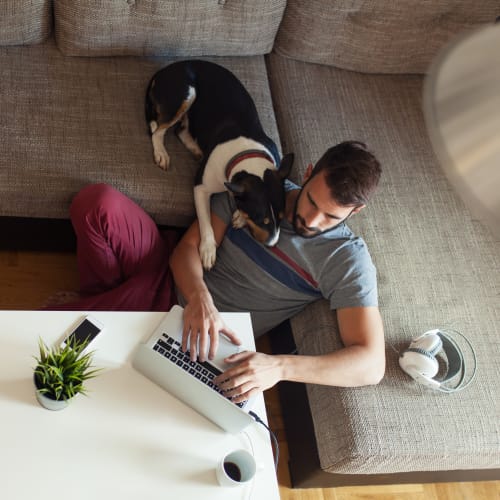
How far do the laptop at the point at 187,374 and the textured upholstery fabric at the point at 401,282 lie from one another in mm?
389

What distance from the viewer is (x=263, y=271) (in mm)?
1617

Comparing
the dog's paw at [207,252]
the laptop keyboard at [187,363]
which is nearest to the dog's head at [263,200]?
the dog's paw at [207,252]

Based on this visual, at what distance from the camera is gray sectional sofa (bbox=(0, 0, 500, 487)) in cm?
155

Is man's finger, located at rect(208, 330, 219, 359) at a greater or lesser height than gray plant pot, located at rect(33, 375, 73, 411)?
greater

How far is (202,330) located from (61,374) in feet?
1.07

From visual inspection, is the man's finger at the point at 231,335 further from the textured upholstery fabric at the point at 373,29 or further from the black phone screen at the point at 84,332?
the textured upholstery fabric at the point at 373,29

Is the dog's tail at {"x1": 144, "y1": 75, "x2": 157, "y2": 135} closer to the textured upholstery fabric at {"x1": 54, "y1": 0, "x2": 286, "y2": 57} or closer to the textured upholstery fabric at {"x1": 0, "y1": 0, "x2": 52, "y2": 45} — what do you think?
the textured upholstery fabric at {"x1": 54, "y1": 0, "x2": 286, "y2": 57}

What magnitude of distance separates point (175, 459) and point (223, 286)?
583 millimetres

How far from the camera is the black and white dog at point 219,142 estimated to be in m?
1.55

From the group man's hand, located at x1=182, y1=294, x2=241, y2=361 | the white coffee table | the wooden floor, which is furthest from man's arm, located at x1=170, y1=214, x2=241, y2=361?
the wooden floor

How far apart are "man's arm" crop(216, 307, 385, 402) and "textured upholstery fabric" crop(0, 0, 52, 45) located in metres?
1.23

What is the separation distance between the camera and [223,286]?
65.5 inches

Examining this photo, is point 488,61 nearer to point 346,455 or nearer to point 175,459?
point 175,459

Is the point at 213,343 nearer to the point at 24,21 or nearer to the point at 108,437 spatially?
the point at 108,437
